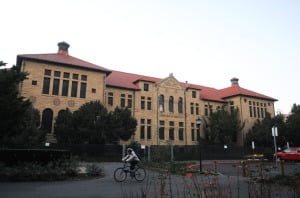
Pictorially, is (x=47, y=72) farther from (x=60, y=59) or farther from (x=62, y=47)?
(x=62, y=47)

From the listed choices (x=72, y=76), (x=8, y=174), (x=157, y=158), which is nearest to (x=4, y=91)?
(x=8, y=174)

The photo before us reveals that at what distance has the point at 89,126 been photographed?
95.1 feet

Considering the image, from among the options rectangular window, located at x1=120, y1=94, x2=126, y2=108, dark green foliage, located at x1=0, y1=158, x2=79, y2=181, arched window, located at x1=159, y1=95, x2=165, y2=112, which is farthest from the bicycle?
arched window, located at x1=159, y1=95, x2=165, y2=112

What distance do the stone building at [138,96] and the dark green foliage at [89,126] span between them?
343 cm

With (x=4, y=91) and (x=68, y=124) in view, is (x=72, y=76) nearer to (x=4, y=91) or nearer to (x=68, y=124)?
(x=68, y=124)

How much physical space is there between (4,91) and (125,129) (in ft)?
62.4

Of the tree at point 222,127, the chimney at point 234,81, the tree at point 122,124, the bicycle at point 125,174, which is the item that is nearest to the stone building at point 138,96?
the chimney at point 234,81

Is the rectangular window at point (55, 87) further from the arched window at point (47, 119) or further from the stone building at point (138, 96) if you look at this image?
the arched window at point (47, 119)

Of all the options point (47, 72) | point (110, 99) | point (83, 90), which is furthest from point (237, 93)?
point (47, 72)

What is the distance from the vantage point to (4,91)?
14.1 m

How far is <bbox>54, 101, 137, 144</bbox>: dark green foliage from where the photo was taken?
28.9 metres

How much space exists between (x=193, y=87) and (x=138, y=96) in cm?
1232

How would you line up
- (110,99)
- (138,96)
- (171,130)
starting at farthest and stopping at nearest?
(171,130) → (138,96) → (110,99)

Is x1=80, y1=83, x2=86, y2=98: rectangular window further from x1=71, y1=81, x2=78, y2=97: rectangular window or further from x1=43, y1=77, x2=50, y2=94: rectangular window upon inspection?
x1=43, y1=77, x2=50, y2=94: rectangular window
